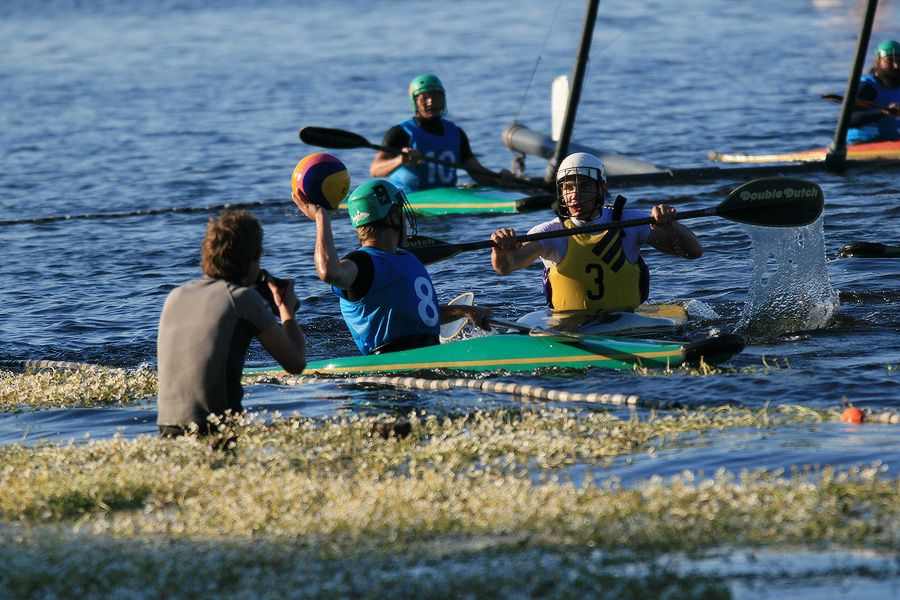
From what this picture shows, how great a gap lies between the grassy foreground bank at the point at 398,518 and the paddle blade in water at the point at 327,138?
373 cm

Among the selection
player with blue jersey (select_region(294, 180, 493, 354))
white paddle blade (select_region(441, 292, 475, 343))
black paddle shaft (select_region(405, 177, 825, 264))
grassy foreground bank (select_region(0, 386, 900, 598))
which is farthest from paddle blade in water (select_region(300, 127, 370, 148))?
grassy foreground bank (select_region(0, 386, 900, 598))

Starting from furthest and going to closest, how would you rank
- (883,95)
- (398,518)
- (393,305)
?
(883,95), (393,305), (398,518)

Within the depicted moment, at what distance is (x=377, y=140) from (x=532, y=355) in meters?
12.7

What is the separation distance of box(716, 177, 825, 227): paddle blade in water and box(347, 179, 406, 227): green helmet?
92.6 inches

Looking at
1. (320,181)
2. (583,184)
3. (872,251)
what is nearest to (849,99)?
(872,251)

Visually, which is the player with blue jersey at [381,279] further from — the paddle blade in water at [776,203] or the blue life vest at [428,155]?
the blue life vest at [428,155]

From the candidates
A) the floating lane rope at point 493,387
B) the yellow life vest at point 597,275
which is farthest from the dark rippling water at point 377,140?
the yellow life vest at point 597,275

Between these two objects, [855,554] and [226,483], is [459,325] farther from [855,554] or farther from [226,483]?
[855,554]

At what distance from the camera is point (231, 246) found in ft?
15.5

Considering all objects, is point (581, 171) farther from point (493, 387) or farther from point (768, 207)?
point (493, 387)

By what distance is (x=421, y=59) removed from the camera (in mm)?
28297

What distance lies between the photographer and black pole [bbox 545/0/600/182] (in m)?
12.0

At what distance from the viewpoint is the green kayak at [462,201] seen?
39.2ft

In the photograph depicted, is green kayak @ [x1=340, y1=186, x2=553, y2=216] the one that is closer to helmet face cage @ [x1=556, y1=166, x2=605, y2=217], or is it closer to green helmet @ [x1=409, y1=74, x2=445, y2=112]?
green helmet @ [x1=409, y1=74, x2=445, y2=112]
